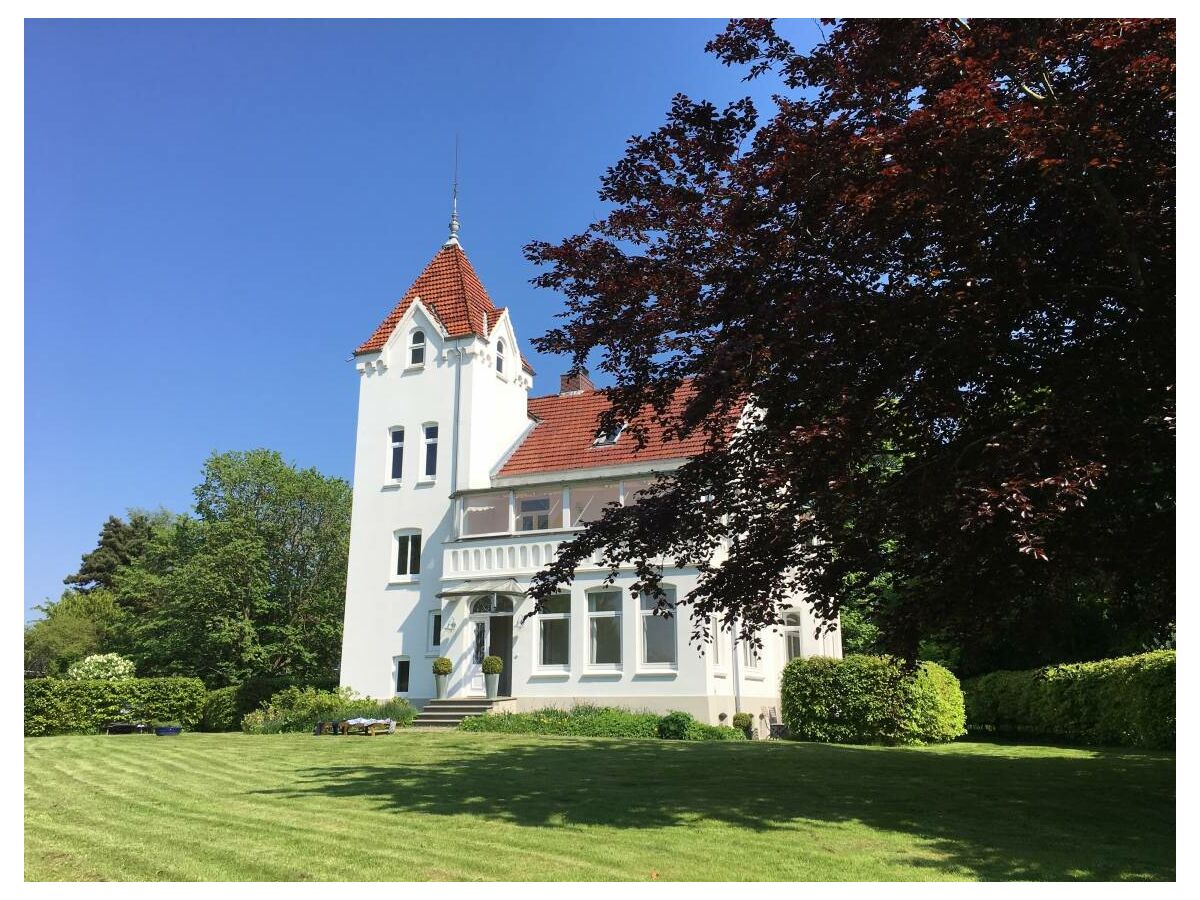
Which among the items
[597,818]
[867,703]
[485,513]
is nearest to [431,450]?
[485,513]

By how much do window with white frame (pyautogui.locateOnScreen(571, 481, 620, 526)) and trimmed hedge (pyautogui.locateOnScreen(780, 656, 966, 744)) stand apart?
782cm

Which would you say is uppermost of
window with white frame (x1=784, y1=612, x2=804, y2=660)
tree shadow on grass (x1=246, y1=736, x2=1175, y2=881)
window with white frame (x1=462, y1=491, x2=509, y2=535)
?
window with white frame (x1=462, y1=491, x2=509, y2=535)

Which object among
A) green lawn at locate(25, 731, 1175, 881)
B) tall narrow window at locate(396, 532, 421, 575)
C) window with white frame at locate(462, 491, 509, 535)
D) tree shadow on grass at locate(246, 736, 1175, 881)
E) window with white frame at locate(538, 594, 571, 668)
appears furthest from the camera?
tall narrow window at locate(396, 532, 421, 575)

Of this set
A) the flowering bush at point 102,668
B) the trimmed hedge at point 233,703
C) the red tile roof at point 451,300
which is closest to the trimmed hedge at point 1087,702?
the red tile roof at point 451,300

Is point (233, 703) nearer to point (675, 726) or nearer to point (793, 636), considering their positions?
point (675, 726)

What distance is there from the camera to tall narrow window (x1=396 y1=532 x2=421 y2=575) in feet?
93.0

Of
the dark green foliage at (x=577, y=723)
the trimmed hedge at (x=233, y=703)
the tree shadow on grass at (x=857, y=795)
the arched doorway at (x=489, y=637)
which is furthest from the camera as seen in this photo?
the trimmed hedge at (x=233, y=703)

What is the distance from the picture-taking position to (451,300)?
99.5 ft

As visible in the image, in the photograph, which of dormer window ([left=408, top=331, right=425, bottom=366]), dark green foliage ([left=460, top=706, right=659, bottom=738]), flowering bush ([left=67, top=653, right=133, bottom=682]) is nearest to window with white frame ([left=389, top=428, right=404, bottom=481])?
dormer window ([left=408, top=331, right=425, bottom=366])

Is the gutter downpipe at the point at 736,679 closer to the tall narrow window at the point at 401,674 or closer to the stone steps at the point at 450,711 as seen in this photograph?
the stone steps at the point at 450,711

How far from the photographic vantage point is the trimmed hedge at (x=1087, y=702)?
55.2ft

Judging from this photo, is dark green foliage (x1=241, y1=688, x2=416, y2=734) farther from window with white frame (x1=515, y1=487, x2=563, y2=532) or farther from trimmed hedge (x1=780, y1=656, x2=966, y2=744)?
trimmed hedge (x1=780, y1=656, x2=966, y2=744)

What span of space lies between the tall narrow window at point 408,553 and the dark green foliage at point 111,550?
47.6 meters
